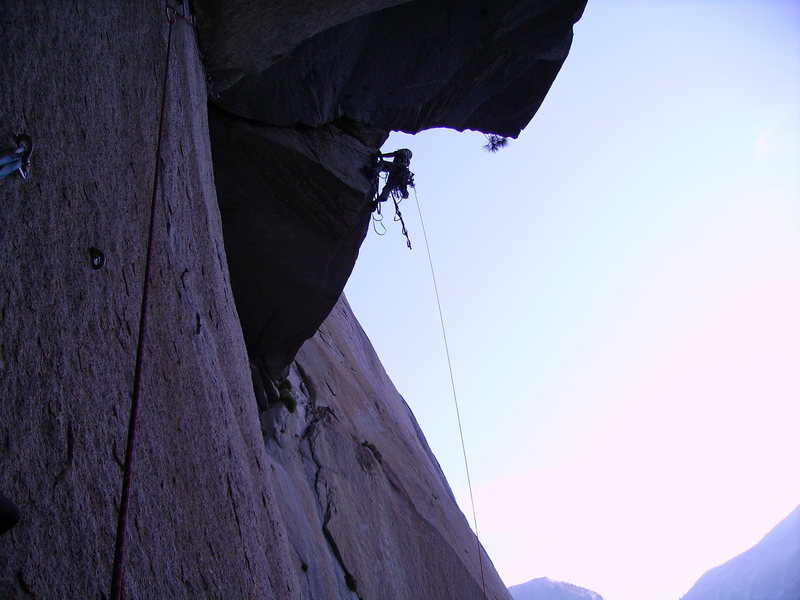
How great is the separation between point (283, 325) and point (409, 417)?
8.24 meters

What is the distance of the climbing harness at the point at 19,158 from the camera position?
2.13 m

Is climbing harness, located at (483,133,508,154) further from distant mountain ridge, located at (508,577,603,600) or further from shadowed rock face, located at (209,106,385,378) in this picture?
distant mountain ridge, located at (508,577,603,600)

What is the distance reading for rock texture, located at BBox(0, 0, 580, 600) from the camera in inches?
84.7

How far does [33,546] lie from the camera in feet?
6.42

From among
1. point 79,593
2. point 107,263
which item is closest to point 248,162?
point 107,263

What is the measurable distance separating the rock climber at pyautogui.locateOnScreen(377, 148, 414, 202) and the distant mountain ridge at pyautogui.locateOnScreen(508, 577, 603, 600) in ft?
317

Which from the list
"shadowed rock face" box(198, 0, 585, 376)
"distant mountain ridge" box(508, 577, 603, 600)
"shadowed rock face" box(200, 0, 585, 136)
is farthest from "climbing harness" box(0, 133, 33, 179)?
"distant mountain ridge" box(508, 577, 603, 600)

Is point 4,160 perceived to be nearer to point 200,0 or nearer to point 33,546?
point 33,546

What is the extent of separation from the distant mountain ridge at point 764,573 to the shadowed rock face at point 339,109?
281 ft

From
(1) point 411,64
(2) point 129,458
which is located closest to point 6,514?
(2) point 129,458

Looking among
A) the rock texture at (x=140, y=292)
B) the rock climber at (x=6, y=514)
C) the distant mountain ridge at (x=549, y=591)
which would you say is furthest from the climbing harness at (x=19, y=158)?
the distant mountain ridge at (x=549, y=591)

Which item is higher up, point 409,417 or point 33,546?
point 409,417

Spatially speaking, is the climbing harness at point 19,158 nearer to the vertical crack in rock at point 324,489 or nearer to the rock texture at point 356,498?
the rock texture at point 356,498

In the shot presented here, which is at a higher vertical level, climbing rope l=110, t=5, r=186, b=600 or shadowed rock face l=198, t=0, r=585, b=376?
shadowed rock face l=198, t=0, r=585, b=376
